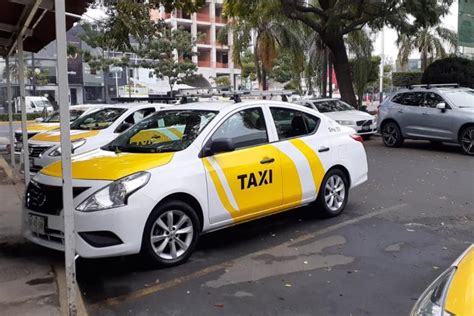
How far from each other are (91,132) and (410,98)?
28.8 feet

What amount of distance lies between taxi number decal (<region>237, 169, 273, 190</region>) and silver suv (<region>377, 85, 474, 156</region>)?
8556mm

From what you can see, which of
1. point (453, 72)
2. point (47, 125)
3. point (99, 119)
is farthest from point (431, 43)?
point (99, 119)

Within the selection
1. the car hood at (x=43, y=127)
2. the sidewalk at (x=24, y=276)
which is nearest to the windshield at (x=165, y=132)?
the sidewalk at (x=24, y=276)

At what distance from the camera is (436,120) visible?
44.3ft

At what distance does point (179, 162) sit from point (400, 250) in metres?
2.53

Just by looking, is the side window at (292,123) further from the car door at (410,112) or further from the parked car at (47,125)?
the car door at (410,112)

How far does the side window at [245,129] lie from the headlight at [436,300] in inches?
131

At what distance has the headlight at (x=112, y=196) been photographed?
15.7ft

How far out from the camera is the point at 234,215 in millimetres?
5723

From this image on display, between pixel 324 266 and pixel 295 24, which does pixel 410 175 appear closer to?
pixel 324 266

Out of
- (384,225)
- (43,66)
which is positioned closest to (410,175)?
(384,225)

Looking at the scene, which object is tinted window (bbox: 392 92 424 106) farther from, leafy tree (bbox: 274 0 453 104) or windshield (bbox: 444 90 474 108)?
leafy tree (bbox: 274 0 453 104)

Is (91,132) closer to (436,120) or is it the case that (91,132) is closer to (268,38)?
(436,120)

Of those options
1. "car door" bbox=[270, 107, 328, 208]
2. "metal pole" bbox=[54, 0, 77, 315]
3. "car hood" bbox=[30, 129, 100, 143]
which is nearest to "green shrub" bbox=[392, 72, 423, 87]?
"car hood" bbox=[30, 129, 100, 143]
